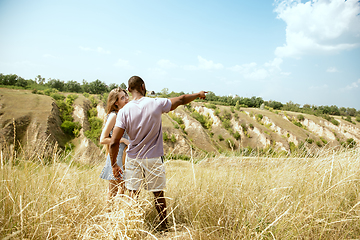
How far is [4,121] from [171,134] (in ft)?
62.2

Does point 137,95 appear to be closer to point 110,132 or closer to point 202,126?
point 110,132

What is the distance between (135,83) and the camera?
7.87 ft

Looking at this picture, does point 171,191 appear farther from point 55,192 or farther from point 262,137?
point 262,137

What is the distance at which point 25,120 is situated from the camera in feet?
61.1

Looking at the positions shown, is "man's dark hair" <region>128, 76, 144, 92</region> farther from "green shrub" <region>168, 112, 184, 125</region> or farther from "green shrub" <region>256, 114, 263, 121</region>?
"green shrub" <region>256, 114, 263, 121</region>

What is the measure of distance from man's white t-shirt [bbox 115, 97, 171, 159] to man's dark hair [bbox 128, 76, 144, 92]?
209 mm

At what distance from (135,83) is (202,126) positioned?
3450cm

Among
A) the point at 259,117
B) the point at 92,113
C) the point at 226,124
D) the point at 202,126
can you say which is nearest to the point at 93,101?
the point at 92,113

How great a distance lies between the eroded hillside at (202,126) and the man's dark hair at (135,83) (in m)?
15.8

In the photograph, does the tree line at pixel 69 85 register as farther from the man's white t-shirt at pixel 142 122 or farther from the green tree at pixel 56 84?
the man's white t-shirt at pixel 142 122

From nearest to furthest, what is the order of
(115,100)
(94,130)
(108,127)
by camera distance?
(108,127) < (115,100) < (94,130)

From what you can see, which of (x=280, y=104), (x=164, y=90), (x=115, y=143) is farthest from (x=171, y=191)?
(x=280, y=104)

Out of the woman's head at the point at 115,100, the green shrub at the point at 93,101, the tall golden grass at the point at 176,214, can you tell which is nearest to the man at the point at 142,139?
the tall golden grass at the point at 176,214

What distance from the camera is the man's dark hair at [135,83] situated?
2.39 metres
